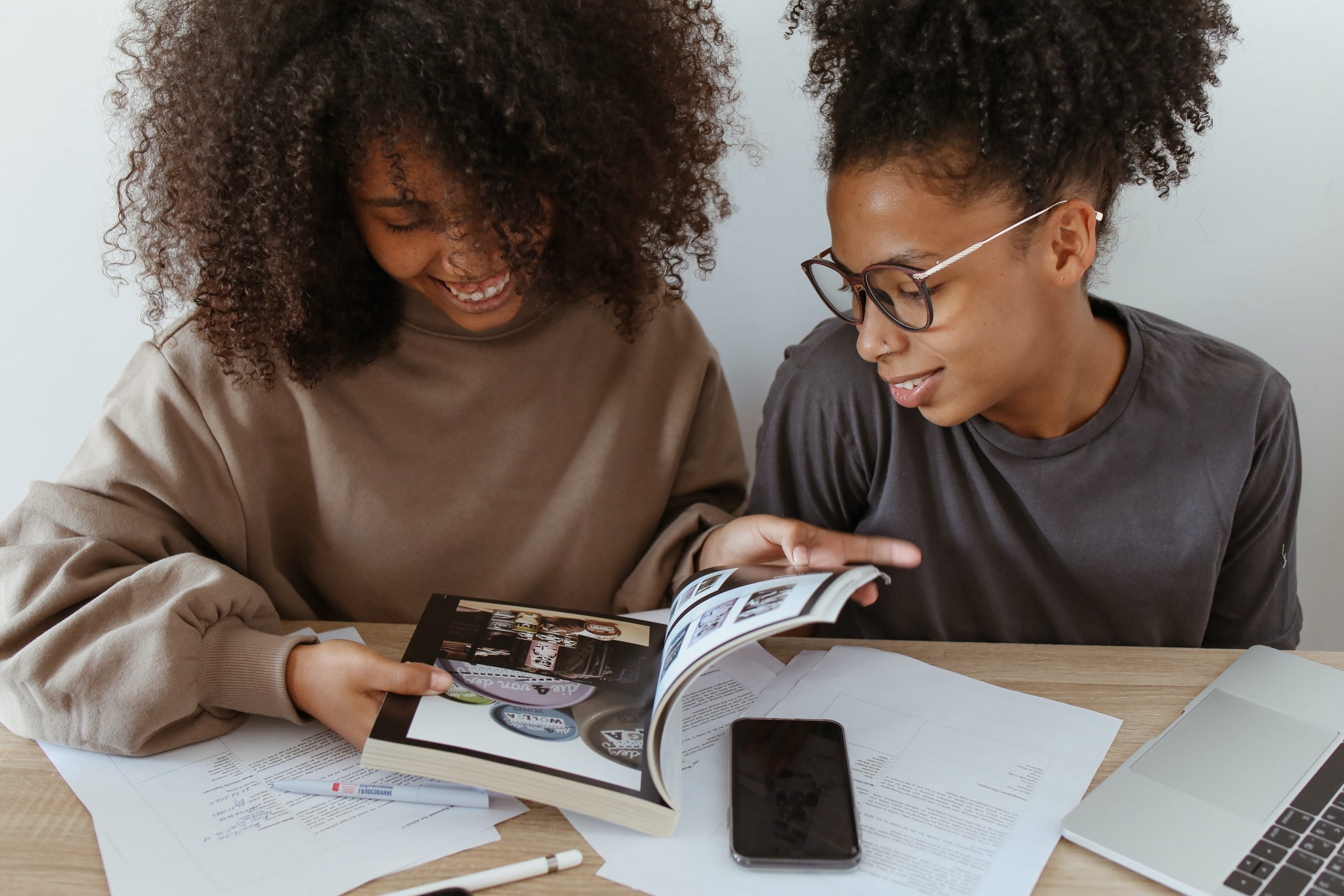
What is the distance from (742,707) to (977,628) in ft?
1.51

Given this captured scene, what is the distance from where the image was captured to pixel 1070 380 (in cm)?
119

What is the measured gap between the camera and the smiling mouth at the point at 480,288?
1093 mm

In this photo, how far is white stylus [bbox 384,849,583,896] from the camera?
76 centimetres

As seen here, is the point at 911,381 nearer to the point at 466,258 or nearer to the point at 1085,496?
the point at 1085,496

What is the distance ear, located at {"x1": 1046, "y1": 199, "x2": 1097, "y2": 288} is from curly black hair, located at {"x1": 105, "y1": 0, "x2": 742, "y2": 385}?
41 cm

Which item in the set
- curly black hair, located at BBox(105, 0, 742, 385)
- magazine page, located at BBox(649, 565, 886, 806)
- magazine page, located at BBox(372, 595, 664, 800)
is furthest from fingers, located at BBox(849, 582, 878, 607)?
curly black hair, located at BBox(105, 0, 742, 385)

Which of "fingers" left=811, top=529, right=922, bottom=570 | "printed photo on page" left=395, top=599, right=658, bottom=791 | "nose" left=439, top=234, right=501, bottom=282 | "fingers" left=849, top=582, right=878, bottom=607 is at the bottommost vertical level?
"printed photo on page" left=395, top=599, right=658, bottom=791

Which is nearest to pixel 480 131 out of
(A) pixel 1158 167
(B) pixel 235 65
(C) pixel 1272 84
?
(B) pixel 235 65

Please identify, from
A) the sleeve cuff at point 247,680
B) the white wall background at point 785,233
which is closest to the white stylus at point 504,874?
the sleeve cuff at point 247,680

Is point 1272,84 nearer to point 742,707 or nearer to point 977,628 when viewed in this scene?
point 977,628

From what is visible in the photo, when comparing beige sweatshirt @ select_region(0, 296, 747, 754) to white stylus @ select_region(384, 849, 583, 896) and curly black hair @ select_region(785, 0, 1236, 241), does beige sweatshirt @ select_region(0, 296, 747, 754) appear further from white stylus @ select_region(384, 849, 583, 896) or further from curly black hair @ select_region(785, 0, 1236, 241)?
curly black hair @ select_region(785, 0, 1236, 241)

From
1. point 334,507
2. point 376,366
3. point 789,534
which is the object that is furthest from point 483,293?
point 789,534

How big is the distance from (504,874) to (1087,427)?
838mm

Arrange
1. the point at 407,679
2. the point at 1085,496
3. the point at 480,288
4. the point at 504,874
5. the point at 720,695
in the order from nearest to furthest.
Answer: the point at 504,874 → the point at 407,679 → the point at 720,695 → the point at 480,288 → the point at 1085,496
